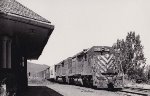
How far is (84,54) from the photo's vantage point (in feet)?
77.6

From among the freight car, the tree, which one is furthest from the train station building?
the tree

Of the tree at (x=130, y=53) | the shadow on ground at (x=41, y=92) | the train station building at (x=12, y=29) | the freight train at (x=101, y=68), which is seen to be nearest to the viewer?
the train station building at (x=12, y=29)

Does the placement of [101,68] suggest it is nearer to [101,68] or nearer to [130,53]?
[101,68]

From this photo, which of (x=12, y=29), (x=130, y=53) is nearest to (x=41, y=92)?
(x=12, y=29)

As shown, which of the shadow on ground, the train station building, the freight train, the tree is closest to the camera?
the train station building

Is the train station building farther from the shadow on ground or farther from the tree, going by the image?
the tree

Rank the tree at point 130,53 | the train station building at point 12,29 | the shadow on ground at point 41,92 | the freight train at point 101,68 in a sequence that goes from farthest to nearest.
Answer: the tree at point 130,53 → the freight train at point 101,68 → the shadow on ground at point 41,92 → the train station building at point 12,29

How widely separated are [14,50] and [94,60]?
10.5 meters

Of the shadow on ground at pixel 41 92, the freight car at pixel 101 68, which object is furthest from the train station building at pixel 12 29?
the freight car at pixel 101 68

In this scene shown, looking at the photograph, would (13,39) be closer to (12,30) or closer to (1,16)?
(12,30)

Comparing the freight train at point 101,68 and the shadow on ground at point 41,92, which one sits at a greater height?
the freight train at point 101,68

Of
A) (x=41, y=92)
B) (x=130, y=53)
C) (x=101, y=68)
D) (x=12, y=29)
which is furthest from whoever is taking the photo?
(x=130, y=53)

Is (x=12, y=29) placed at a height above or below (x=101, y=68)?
above

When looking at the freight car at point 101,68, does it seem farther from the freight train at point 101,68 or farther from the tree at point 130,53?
the tree at point 130,53
